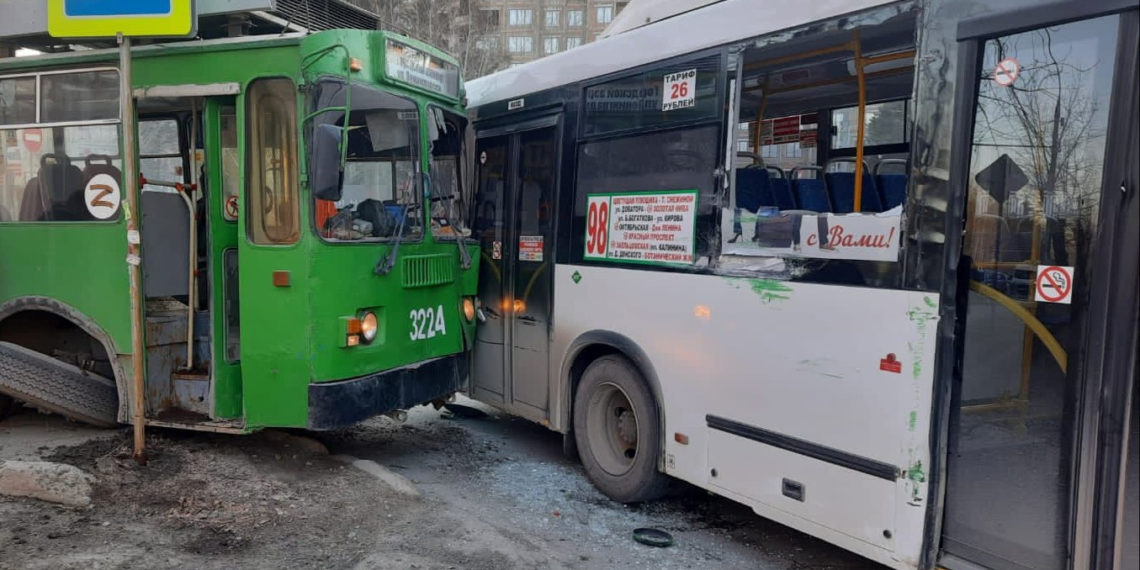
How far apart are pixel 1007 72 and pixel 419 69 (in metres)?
3.79

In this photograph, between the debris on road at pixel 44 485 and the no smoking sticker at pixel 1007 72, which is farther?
the debris on road at pixel 44 485

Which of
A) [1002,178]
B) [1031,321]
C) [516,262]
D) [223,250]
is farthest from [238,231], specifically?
[1031,321]

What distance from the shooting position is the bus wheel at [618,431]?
4812mm

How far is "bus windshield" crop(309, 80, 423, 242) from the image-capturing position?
4.84 m

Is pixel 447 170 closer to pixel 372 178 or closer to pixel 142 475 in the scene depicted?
pixel 372 178

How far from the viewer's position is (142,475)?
4.96 m

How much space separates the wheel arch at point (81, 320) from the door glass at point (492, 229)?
2572 mm

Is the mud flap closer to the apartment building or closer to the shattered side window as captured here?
the shattered side window

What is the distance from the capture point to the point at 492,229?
6.18m

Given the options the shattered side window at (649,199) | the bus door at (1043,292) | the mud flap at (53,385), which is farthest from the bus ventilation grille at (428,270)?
the bus door at (1043,292)

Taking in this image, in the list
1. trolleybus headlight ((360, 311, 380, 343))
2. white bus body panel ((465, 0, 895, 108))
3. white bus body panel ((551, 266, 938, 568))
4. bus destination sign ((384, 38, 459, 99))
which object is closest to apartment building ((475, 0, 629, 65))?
bus destination sign ((384, 38, 459, 99))

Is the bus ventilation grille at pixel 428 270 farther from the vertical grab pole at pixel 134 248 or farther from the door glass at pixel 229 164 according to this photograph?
the vertical grab pole at pixel 134 248

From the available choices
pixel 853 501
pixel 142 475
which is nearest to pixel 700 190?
pixel 853 501

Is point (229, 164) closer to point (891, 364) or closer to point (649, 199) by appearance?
point (649, 199)
